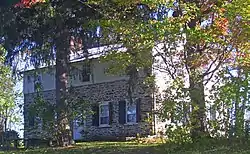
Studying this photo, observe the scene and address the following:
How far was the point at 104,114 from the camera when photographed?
2823 cm

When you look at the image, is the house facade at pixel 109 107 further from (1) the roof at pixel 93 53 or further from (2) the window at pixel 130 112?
(1) the roof at pixel 93 53

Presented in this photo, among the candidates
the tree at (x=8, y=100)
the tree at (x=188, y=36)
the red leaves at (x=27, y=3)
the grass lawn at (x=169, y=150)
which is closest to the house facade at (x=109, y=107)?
the tree at (x=8, y=100)

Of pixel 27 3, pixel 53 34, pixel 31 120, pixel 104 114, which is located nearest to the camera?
pixel 27 3

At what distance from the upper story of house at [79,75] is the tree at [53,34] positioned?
0.81 meters

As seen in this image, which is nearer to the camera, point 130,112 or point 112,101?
point 130,112

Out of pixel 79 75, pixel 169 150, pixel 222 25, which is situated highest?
pixel 222 25

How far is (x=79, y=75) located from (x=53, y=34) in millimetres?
5196

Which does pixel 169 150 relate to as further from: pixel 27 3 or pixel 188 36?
pixel 27 3

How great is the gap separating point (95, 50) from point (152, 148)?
6.19 metres

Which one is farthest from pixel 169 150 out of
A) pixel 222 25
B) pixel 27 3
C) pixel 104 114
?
pixel 104 114

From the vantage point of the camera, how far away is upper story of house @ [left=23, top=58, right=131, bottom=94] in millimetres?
22125

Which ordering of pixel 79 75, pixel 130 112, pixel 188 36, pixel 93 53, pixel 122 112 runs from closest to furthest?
pixel 188 36
pixel 93 53
pixel 79 75
pixel 130 112
pixel 122 112

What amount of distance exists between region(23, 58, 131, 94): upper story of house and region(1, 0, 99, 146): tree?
31.9 inches

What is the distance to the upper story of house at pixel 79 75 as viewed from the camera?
871 inches
